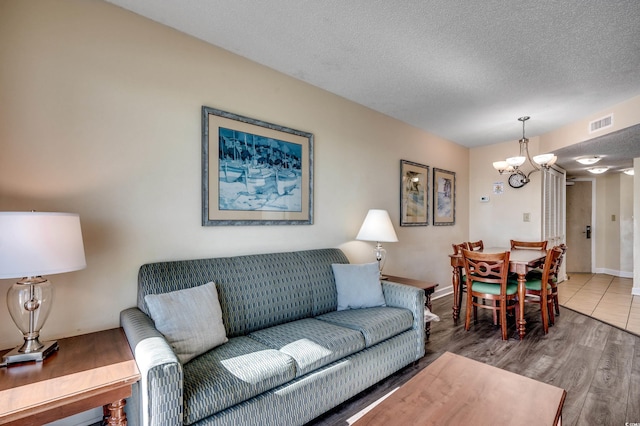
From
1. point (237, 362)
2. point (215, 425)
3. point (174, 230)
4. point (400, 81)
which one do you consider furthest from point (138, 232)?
point (400, 81)

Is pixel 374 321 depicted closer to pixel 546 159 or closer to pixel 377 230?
pixel 377 230

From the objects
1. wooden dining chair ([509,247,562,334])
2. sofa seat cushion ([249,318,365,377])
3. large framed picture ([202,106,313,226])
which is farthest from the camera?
wooden dining chair ([509,247,562,334])

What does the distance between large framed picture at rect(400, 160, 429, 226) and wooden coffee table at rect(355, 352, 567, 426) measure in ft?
8.55

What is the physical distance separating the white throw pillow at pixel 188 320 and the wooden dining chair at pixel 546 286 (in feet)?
10.4

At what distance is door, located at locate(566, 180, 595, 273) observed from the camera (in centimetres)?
685

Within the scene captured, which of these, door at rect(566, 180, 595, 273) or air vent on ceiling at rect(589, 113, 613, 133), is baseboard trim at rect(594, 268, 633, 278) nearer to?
door at rect(566, 180, 595, 273)

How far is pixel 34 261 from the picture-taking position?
4.30 feet

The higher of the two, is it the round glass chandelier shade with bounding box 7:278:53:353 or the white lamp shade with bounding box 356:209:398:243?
the white lamp shade with bounding box 356:209:398:243

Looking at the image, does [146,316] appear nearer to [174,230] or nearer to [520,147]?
[174,230]

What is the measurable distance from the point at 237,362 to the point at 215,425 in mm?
288

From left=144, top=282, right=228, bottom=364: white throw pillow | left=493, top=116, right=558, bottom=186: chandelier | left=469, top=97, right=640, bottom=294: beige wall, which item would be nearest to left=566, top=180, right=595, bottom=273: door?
left=469, top=97, right=640, bottom=294: beige wall

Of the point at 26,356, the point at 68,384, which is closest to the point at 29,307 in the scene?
the point at 26,356

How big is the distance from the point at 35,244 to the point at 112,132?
0.85 metres

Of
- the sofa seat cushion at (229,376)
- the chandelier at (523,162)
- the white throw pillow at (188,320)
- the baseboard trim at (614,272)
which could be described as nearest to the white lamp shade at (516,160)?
the chandelier at (523,162)
